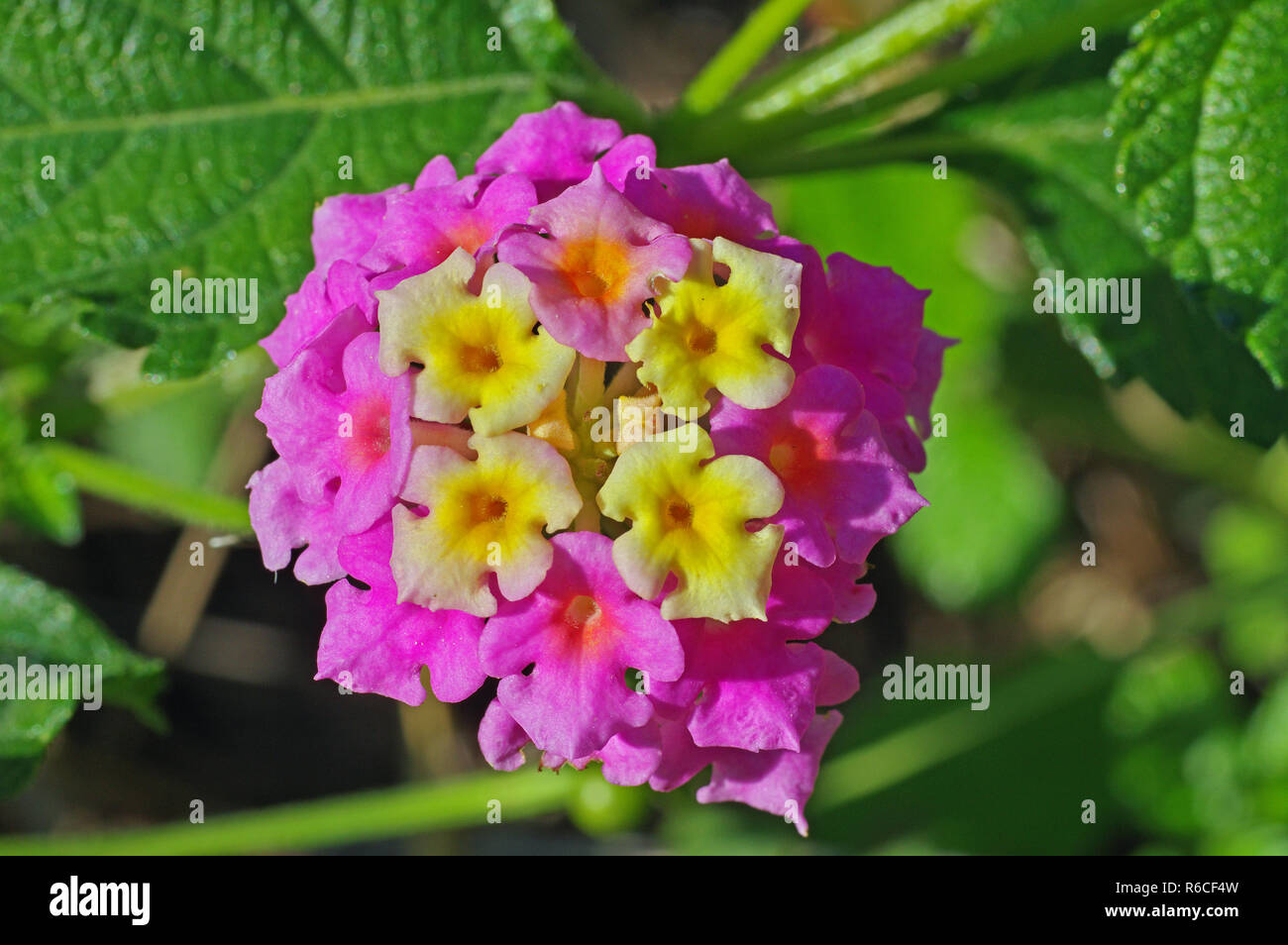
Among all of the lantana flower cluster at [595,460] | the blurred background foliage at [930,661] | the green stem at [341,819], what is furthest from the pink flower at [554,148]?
the blurred background foliage at [930,661]

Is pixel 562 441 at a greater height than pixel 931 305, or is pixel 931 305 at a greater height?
pixel 931 305

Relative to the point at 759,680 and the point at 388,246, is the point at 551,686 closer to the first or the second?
the point at 759,680

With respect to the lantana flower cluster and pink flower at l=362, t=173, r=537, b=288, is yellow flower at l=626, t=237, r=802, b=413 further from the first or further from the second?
pink flower at l=362, t=173, r=537, b=288

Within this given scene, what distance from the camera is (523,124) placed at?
1399mm

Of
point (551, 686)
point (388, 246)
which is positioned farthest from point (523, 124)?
point (551, 686)

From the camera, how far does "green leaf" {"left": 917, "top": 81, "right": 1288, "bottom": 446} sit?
158 centimetres

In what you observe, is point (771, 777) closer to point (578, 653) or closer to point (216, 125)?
point (578, 653)

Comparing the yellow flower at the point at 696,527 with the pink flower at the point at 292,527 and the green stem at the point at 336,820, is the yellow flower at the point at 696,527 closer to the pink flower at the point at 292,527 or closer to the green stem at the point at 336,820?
the pink flower at the point at 292,527

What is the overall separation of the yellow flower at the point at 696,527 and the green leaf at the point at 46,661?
0.97m

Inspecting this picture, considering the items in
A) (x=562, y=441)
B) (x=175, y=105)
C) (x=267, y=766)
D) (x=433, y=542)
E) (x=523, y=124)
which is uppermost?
(x=175, y=105)

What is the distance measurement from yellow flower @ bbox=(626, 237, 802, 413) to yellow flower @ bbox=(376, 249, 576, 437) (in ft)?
0.31

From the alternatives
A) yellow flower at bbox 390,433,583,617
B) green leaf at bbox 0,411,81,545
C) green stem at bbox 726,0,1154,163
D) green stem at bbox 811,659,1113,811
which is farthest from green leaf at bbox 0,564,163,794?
green stem at bbox 811,659,1113,811

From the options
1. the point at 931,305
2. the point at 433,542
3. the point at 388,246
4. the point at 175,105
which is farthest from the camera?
the point at 931,305
